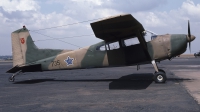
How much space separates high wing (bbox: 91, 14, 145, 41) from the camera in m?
9.14

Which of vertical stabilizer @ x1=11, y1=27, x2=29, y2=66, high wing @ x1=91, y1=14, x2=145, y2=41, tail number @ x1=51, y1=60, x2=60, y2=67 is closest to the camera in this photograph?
high wing @ x1=91, y1=14, x2=145, y2=41

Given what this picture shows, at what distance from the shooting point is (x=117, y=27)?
33.8ft

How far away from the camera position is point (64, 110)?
20.6ft

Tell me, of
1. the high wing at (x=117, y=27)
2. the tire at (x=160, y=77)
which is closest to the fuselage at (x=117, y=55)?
the high wing at (x=117, y=27)

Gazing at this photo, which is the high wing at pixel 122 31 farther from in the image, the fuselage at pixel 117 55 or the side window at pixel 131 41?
the side window at pixel 131 41

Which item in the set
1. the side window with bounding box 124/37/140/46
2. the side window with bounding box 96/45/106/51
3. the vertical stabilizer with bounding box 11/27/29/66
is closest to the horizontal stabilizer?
the vertical stabilizer with bounding box 11/27/29/66

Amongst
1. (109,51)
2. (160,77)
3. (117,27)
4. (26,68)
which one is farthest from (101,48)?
(26,68)

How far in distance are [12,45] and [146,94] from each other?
8507 mm

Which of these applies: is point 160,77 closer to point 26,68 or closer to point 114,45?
point 114,45

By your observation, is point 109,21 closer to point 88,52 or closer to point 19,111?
point 88,52

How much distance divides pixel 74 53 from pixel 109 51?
1956 millimetres

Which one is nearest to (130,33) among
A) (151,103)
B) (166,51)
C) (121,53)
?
(121,53)

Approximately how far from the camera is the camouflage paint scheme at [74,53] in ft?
37.2

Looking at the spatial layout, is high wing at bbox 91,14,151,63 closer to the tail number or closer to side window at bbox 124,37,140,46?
side window at bbox 124,37,140,46
